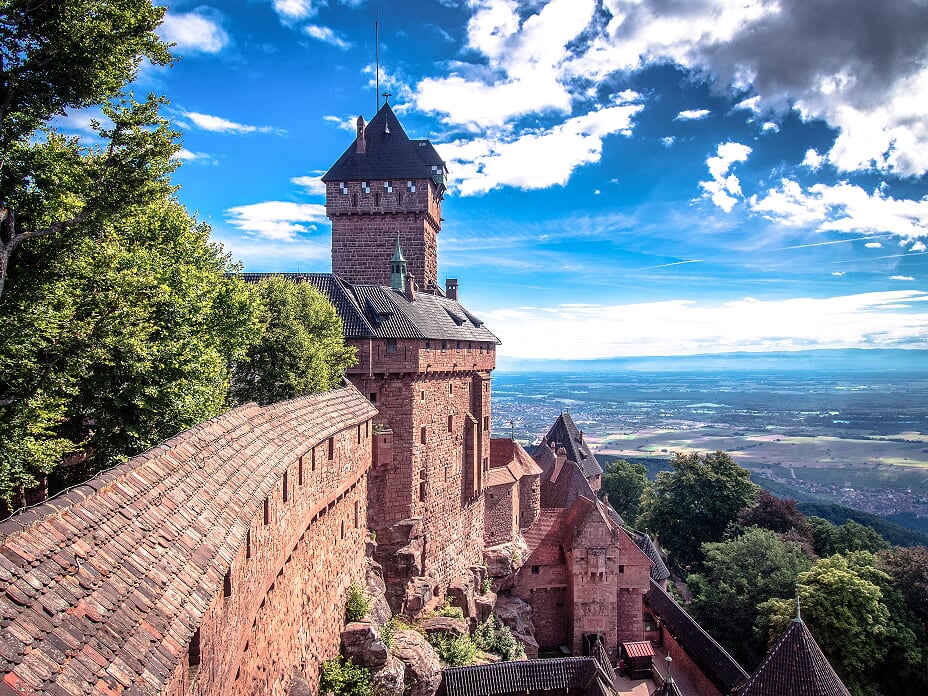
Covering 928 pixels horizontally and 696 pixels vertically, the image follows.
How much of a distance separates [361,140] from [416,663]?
2315 centimetres

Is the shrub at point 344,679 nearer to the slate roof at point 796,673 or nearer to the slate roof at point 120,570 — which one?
the slate roof at point 120,570

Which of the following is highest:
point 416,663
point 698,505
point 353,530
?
point 353,530

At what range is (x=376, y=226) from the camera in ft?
92.9

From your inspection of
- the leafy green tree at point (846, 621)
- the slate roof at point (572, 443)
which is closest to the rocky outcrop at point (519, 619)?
the leafy green tree at point (846, 621)

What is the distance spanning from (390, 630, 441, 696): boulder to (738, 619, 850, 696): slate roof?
9.43 m

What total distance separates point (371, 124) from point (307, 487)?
78.2 ft

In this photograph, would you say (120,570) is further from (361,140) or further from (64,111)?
(361,140)

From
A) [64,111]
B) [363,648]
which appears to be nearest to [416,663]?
[363,648]

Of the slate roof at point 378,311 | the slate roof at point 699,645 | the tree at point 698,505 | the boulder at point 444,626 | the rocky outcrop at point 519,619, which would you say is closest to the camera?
the slate roof at point 378,311

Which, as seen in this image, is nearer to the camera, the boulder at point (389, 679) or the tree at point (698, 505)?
the boulder at point (389, 679)

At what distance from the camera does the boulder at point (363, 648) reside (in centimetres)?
1242

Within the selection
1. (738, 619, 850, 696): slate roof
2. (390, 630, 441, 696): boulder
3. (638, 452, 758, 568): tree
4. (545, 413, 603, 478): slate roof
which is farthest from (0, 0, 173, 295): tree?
(638, 452, 758, 568): tree

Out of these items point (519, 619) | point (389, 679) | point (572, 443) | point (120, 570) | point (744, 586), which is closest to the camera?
point (120, 570)

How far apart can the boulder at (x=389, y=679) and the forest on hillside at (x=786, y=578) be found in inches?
501
